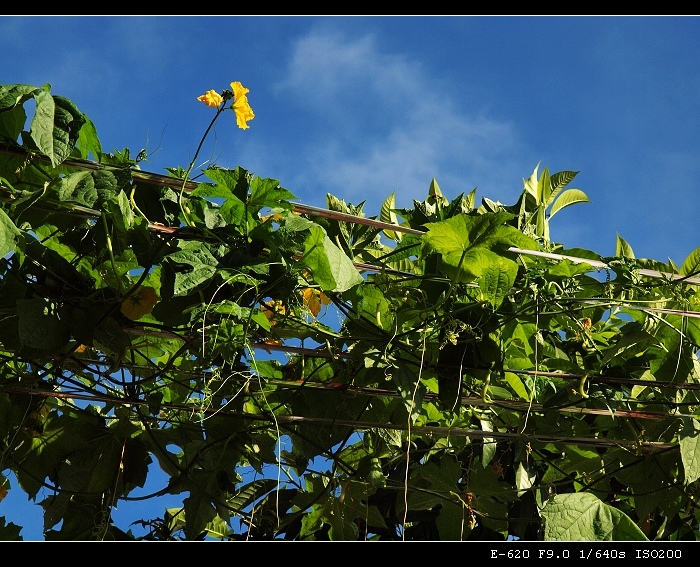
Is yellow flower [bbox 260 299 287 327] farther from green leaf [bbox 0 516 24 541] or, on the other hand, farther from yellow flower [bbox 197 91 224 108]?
green leaf [bbox 0 516 24 541]

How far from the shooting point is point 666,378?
2.33 meters

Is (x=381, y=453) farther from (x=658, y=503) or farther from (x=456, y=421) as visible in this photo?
(x=658, y=503)

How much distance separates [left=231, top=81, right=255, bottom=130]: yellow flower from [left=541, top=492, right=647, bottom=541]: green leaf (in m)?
1.22

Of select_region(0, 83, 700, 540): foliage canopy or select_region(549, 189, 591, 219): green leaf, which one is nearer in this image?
select_region(0, 83, 700, 540): foliage canopy

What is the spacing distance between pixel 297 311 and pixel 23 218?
0.70 meters

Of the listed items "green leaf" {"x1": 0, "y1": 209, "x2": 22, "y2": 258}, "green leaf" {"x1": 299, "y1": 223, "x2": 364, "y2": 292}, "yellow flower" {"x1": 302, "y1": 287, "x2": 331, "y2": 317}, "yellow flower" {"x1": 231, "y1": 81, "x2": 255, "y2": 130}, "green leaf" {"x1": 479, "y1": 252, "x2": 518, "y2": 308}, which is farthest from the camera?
"yellow flower" {"x1": 302, "y1": 287, "x2": 331, "y2": 317}

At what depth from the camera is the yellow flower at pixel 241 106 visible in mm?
1980

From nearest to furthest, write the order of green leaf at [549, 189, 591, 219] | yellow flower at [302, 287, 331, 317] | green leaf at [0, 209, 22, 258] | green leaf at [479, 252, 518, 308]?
green leaf at [0, 209, 22, 258]
green leaf at [479, 252, 518, 308]
yellow flower at [302, 287, 331, 317]
green leaf at [549, 189, 591, 219]

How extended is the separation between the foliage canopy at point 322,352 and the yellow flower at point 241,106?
15 mm

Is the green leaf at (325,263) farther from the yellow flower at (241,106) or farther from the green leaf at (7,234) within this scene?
the green leaf at (7,234)

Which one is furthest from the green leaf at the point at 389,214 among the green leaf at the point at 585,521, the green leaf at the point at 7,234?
the green leaf at the point at 7,234

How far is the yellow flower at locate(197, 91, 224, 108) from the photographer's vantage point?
196 cm

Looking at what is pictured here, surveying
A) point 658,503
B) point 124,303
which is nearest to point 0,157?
point 124,303
